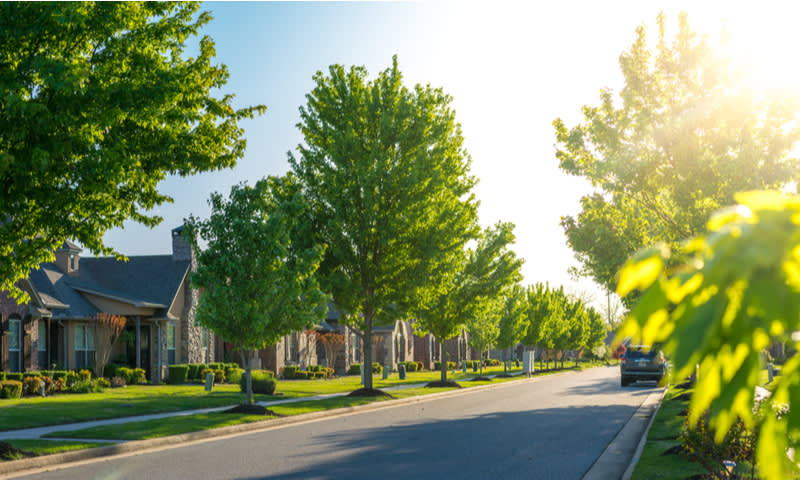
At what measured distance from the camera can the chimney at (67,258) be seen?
138 feet

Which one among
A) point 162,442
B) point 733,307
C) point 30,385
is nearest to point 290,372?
point 30,385

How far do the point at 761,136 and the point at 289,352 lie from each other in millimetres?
37406

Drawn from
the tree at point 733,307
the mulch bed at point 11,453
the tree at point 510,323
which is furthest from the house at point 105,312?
the tree at point 733,307

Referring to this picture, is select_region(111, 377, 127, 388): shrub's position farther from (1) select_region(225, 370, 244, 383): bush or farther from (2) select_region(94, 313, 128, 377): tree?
(1) select_region(225, 370, 244, 383): bush

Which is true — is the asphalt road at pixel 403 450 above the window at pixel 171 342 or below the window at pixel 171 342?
below

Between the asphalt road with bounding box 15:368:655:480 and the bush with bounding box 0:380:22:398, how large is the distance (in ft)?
43.1

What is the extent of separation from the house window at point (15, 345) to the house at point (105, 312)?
42 millimetres

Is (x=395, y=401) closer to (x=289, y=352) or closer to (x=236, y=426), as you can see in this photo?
(x=236, y=426)

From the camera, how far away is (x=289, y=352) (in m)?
51.4

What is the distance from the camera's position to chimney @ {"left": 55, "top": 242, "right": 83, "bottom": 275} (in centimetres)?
4219

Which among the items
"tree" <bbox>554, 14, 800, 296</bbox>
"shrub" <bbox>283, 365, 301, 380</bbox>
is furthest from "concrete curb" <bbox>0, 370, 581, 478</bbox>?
"shrub" <bbox>283, 365, 301, 380</bbox>

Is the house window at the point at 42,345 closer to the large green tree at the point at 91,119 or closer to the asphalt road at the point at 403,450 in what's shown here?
the asphalt road at the point at 403,450

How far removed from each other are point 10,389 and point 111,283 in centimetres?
1623

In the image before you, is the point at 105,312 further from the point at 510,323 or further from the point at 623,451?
the point at 623,451
